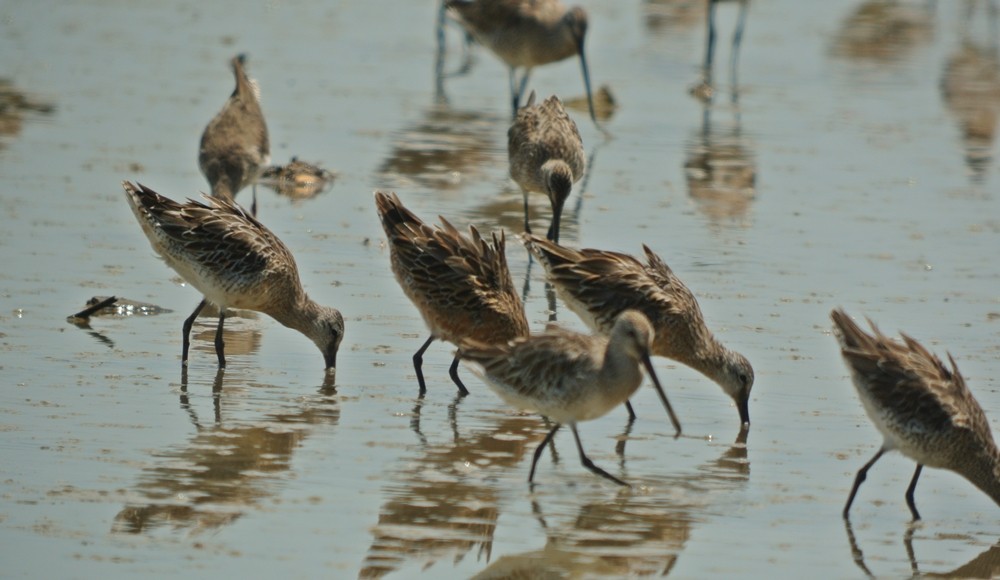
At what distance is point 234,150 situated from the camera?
11555 millimetres

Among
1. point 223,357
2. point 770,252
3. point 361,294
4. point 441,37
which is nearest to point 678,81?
point 441,37

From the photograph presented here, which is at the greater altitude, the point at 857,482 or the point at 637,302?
the point at 637,302

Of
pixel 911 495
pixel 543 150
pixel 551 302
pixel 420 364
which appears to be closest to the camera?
pixel 911 495

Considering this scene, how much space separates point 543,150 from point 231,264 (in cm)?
378

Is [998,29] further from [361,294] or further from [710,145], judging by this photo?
[361,294]

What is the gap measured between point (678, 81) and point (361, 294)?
954 centimetres

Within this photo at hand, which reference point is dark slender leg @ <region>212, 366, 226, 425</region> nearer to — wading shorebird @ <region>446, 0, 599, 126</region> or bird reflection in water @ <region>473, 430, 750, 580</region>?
bird reflection in water @ <region>473, 430, 750, 580</region>

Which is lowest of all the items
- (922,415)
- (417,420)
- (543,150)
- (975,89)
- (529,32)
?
(975,89)

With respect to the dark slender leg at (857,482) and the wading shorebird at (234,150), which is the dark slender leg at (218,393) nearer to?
the dark slender leg at (857,482)

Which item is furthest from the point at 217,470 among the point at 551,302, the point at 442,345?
the point at 551,302

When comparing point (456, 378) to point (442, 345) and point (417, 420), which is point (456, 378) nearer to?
point (417, 420)

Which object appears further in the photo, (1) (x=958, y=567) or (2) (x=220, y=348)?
(2) (x=220, y=348)

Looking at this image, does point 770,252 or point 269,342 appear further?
point 770,252

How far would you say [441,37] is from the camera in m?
19.4
